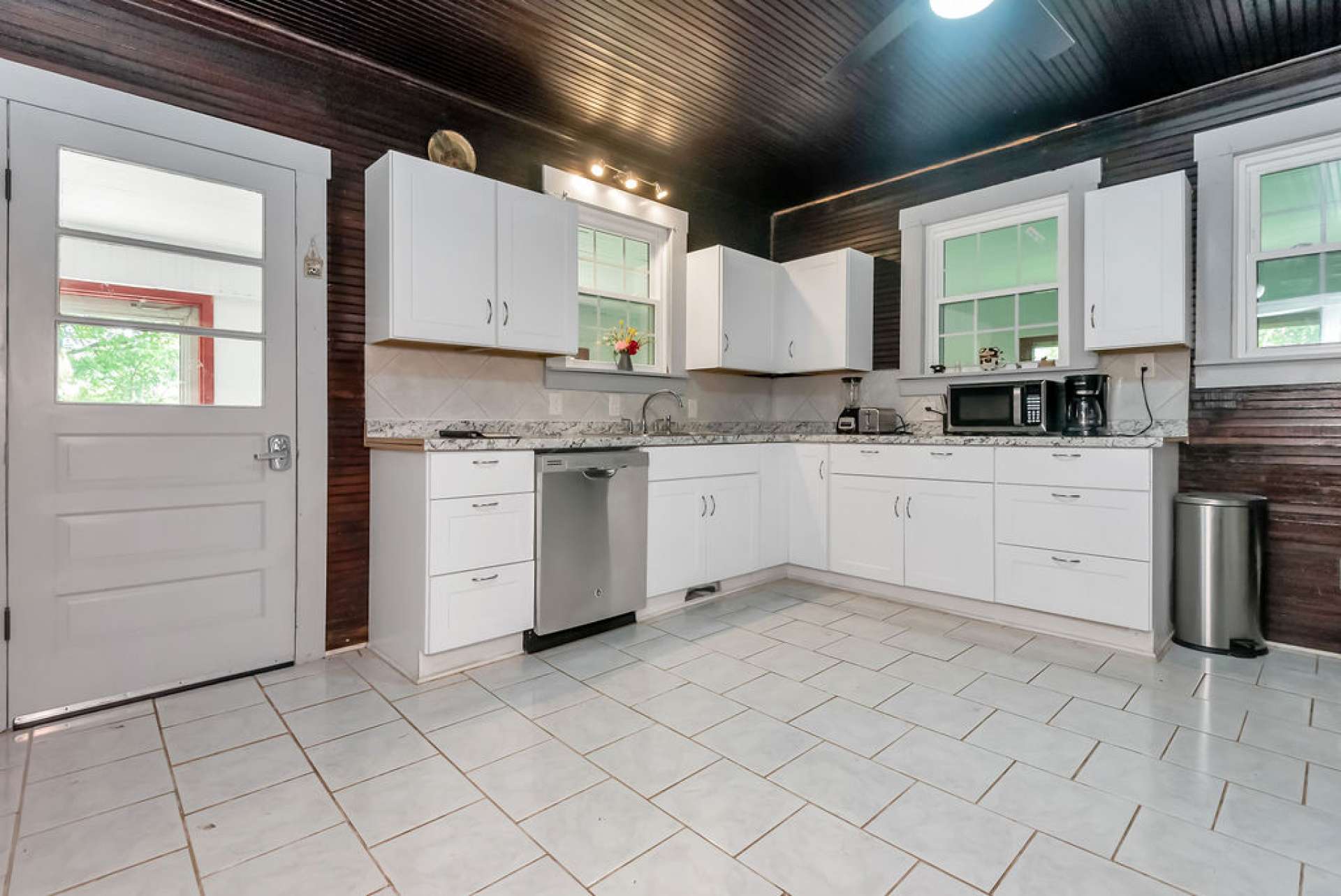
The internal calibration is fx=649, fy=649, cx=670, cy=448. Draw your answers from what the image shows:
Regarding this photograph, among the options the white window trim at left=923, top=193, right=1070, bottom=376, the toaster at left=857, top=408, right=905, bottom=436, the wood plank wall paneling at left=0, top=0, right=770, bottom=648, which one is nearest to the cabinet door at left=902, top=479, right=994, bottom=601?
the toaster at left=857, top=408, right=905, bottom=436

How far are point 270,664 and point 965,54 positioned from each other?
156 inches

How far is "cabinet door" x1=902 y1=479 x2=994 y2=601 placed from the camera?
3.23 metres

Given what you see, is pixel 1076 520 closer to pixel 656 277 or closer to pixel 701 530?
pixel 701 530

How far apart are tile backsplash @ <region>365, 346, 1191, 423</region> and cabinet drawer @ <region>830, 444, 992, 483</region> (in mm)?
717

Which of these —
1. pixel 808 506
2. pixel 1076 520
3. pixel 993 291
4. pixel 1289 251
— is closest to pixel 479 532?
pixel 808 506

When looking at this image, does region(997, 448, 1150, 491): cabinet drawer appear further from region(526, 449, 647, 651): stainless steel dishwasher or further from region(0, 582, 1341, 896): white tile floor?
region(526, 449, 647, 651): stainless steel dishwasher

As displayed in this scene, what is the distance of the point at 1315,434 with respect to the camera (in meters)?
2.87

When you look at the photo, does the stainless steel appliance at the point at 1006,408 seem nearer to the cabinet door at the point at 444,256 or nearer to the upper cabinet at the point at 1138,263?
the upper cabinet at the point at 1138,263

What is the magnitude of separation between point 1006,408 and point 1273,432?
3.58 feet

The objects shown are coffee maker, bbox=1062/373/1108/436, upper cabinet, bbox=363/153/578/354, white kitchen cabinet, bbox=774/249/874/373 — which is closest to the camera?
upper cabinet, bbox=363/153/578/354

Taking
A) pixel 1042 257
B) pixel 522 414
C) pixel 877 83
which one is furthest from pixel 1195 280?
pixel 522 414

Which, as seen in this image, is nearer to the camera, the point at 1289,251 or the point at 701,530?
the point at 1289,251

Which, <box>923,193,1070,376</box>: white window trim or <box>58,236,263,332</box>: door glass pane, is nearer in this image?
<box>58,236,263,332</box>: door glass pane

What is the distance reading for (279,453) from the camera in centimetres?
263
